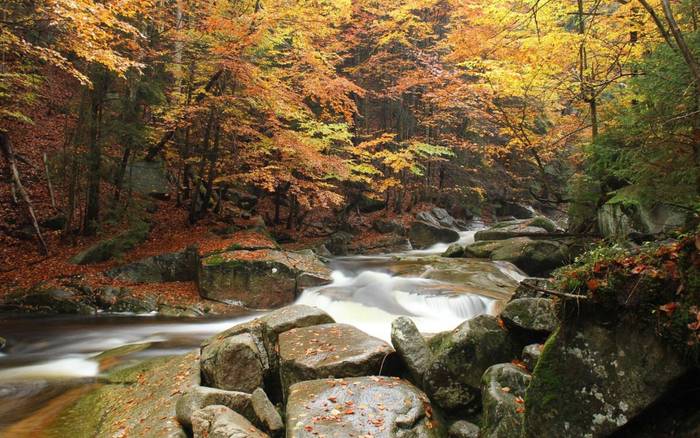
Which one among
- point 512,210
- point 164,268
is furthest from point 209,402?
point 512,210

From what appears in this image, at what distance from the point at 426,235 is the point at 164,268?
10919mm

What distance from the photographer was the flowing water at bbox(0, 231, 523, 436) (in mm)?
6730

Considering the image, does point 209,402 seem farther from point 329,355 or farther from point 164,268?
point 164,268

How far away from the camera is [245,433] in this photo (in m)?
3.92

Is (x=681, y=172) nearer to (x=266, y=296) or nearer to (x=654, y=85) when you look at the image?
(x=654, y=85)

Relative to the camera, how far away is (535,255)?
12672mm

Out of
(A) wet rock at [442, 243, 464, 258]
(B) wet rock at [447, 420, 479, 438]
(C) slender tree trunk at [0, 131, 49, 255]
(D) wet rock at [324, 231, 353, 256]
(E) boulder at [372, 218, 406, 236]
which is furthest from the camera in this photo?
(E) boulder at [372, 218, 406, 236]

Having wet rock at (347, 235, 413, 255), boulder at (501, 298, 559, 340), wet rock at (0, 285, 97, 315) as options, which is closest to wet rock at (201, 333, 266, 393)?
boulder at (501, 298, 559, 340)

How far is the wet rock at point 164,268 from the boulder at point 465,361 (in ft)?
30.7

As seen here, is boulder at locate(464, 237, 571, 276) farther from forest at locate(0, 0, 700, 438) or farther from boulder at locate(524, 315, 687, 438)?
boulder at locate(524, 315, 687, 438)

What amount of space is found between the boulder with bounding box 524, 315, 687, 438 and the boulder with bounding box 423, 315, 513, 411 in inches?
53.4

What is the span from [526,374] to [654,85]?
4011 mm

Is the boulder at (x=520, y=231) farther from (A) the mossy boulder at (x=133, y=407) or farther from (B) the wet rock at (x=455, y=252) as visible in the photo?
(A) the mossy boulder at (x=133, y=407)

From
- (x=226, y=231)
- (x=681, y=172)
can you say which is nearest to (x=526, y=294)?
(x=681, y=172)
